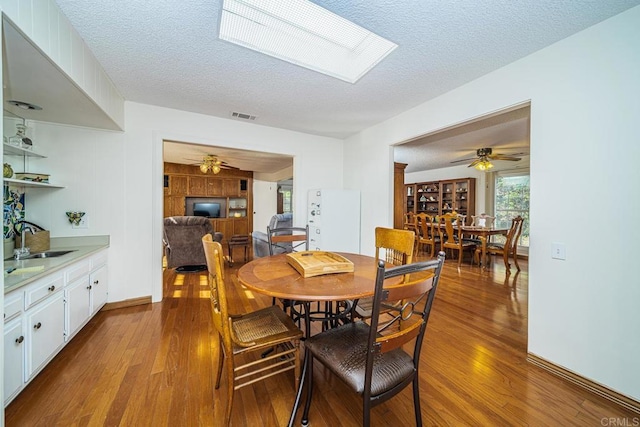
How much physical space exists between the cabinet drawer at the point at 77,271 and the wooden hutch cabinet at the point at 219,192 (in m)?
5.24

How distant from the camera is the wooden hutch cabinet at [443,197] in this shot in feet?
22.9

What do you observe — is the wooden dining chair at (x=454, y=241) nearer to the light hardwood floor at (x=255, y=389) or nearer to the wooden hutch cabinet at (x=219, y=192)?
the light hardwood floor at (x=255, y=389)

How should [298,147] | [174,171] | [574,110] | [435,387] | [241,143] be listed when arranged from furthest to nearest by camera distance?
[174,171], [298,147], [241,143], [574,110], [435,387]

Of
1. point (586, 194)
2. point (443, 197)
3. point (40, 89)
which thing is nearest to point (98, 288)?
point (40, 89)

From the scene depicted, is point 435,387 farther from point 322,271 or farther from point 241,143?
point 241,143

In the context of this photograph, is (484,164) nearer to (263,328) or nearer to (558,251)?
(558,251)

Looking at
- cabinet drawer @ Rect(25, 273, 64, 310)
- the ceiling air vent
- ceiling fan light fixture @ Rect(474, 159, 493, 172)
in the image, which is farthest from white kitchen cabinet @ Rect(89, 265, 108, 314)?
ceiling fan light fixture @ Rect(474, 159, 493, 172)

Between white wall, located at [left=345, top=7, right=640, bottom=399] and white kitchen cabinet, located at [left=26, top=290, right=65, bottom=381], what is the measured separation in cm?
354

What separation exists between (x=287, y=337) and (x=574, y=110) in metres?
2.50

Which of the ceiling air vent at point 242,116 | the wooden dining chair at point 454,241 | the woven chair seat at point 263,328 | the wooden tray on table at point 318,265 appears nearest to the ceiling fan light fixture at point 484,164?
the wooden dining chair at point 454,241

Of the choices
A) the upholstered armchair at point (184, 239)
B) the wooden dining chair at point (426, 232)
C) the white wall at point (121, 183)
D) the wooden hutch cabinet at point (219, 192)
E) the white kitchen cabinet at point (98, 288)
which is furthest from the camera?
the wooden hutch cabinet at point (219, 192)

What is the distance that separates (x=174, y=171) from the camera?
7207mm

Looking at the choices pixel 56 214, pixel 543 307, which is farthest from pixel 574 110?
pixel 56 214

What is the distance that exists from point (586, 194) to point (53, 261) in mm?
3929
